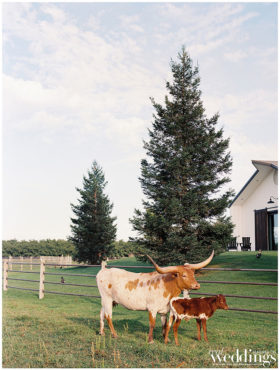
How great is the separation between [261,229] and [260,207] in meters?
1.59

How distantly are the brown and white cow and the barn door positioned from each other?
Answer: 66.4 ft

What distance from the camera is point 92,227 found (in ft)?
109

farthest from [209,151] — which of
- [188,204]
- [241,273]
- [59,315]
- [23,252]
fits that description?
[23,252]

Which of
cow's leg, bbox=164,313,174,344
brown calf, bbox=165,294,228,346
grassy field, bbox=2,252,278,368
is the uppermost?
brown calf, bbox=165,294,228,346

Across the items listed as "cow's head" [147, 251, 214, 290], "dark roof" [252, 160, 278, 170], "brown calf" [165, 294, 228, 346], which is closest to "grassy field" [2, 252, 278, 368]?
"brown calf" [165, 294, 228, 346]

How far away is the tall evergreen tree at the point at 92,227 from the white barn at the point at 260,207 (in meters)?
11.8

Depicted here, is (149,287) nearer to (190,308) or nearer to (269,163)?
(190,308)

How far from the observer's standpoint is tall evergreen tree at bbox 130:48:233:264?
59.1ft

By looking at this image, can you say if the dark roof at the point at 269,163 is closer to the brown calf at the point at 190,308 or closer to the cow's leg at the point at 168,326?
the brown calf at the point at 190,308

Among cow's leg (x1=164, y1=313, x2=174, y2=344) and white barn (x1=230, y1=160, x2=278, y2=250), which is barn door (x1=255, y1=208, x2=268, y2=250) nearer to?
white barn (x1=230, y1=160, x2=278, y2=250)

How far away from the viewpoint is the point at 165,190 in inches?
741

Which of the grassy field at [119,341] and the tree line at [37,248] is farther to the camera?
the tree line at [37,248]

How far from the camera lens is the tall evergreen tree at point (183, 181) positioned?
18.0 meters

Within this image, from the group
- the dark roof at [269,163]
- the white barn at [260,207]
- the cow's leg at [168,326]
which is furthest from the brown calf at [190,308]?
the white barn at [260,207]
